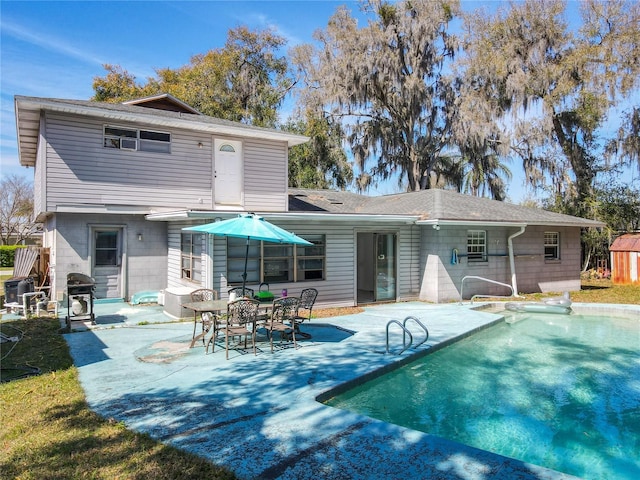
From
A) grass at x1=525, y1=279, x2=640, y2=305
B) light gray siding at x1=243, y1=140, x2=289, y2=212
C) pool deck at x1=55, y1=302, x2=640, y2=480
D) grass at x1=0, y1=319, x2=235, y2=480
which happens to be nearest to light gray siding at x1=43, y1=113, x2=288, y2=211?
light gray siding at x1=243, y1=140, x2=289, y2=212

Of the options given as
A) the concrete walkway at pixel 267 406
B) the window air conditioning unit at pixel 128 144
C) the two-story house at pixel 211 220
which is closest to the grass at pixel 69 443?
the concrete walkway at pixel 267 406

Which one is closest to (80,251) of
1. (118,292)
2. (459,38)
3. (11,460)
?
(118,292)

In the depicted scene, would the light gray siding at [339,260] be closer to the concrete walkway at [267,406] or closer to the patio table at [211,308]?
the concrete walkway at [267,406]

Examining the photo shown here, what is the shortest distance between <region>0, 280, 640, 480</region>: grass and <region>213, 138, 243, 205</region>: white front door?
8082mm

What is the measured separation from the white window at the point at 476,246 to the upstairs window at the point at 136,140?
9883 millimetres

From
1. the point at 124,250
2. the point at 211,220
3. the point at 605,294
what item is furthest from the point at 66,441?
the point at 605,294

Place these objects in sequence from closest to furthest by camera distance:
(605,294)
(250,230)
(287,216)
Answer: (250,230) → (287,216) → (605,294)

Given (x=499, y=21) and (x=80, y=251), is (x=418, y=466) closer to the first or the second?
(x=80, y=251)

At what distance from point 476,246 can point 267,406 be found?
11001 millimetres

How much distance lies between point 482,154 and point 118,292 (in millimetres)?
19198

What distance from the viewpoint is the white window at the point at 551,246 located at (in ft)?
51.6

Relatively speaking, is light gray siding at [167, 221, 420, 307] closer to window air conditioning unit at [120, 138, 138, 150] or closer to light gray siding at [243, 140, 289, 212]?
window air conditioning unit at [120, 138, 138, 150]

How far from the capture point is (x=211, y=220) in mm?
10812

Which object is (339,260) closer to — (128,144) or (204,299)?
(204,299)
